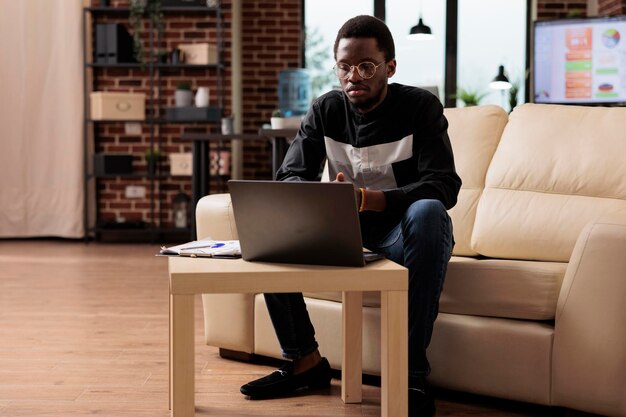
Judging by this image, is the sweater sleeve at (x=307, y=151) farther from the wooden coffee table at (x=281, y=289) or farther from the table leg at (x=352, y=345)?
the wooden coffee table at (x=281, y=289)

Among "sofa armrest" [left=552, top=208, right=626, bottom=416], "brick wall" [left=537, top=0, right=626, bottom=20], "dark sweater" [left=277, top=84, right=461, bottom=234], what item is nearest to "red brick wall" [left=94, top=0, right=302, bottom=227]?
"brick wall" [left=537, top=0, right=626, bottom=20]

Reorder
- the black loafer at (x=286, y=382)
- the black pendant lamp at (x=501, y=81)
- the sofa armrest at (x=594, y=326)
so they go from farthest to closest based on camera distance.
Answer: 1. the black pendant lamp at (x=501, y=81)
2. the black loafer at (x=286, y=382)
3. the sofa armrest at (x=594, y=326)

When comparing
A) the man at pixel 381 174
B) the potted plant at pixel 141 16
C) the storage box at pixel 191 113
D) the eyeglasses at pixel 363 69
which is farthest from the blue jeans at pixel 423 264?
the potted plant at pixel 141 16

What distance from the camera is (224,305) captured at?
2834 millimetres

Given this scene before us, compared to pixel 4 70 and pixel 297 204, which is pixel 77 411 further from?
pixel 4 70

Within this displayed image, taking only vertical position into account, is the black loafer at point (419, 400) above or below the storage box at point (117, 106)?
below

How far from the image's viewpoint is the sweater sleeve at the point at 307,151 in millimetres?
2504

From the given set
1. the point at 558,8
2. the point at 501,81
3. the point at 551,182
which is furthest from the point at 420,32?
the point at 551,182

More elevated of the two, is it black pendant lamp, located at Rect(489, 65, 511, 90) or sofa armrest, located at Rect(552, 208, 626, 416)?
black pendant lamp, located at Rect(489, 65, 511, 90)

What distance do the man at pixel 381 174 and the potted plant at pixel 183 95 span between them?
4.32 m

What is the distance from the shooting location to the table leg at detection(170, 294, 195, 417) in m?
1.79

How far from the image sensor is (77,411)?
2.30 meters

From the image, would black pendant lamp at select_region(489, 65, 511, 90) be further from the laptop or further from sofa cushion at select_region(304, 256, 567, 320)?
the laptop

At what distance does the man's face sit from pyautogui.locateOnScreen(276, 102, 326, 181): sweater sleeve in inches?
7.1
